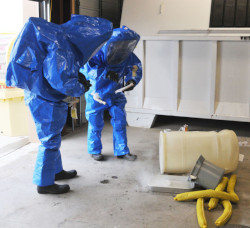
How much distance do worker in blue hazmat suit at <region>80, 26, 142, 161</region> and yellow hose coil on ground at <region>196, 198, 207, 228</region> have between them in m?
1.24

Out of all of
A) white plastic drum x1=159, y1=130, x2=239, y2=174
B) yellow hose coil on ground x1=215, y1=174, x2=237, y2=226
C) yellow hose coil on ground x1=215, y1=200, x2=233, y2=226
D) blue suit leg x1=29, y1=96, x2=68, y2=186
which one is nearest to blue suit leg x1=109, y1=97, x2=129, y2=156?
white plastic drum x1=159, y1=130, x2=239, y2=174

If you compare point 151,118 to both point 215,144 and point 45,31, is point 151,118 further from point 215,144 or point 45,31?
point 45,31

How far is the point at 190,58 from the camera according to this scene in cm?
481

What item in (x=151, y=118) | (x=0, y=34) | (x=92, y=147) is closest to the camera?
(x=92, y=147)

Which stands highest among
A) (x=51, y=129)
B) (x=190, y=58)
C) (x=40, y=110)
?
(x=190, y=58)

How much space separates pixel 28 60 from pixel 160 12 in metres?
3.17

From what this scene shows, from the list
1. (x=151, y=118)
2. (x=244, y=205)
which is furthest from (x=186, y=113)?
(x=244, y=205)

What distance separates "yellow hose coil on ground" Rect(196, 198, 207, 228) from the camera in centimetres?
229

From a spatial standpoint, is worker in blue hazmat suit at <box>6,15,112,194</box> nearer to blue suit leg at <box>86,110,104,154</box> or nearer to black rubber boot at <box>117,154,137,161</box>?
blue suit leg at <box>86,110,104,154</box>

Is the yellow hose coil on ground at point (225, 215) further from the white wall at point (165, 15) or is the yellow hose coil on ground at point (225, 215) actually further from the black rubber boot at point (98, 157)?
the white wall at point (165, 15)

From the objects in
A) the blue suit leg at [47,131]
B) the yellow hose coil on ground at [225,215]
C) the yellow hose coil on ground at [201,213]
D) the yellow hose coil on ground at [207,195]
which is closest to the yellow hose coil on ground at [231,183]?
the yellow hose coil on ground at [207,195]

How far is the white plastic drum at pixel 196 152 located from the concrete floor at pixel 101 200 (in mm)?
230

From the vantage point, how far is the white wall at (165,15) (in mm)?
4855

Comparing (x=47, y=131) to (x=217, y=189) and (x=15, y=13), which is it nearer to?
(x=217, y=189)
